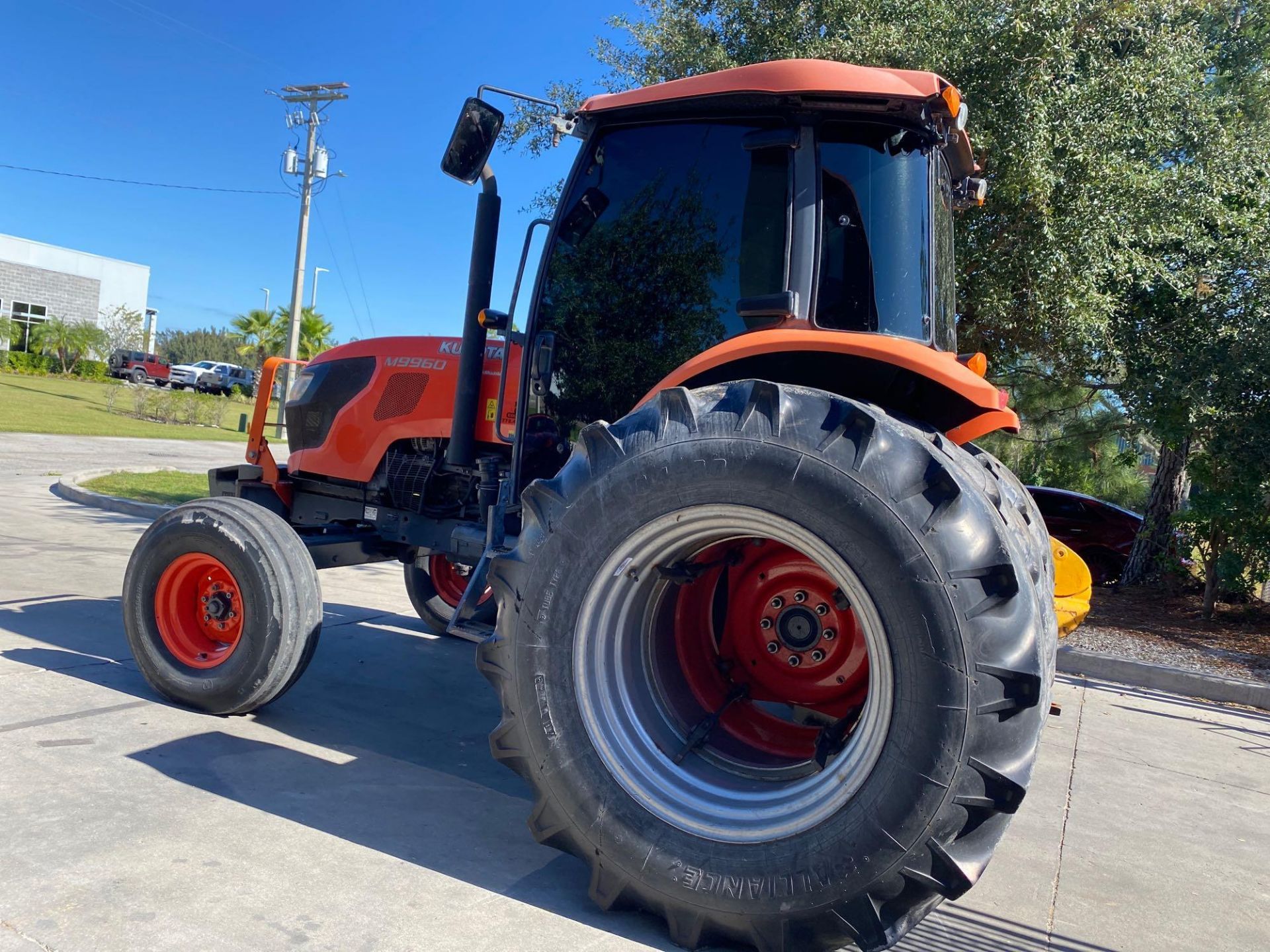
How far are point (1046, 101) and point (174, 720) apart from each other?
839 centimetres

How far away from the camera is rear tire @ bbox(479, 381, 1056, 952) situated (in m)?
2.42

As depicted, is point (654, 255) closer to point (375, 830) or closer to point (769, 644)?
point (769, 644)

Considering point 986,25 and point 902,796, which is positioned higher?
point 986,25

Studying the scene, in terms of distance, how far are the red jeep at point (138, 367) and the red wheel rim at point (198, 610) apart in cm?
5112

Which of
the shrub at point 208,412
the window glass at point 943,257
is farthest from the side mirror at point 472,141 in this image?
the shrub at point 208,412

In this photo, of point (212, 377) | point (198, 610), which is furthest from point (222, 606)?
point (212, 377)

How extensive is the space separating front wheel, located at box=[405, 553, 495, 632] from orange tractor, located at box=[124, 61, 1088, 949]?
1.62 m

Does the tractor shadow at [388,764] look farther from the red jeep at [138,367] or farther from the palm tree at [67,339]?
the red jeep at [138,367]

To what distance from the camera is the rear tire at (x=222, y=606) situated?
165 inches

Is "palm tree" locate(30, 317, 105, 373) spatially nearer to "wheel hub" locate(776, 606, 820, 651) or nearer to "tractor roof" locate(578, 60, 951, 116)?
"tractor roof" locate(578, 60, 951, 116)

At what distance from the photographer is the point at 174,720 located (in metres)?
4.26

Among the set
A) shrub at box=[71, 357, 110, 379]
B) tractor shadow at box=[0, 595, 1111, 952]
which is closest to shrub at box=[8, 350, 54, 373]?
shrub at box=[71, 357, 110, 379]

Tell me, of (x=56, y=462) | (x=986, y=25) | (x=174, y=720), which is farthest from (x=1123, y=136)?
(x=56, y=462)

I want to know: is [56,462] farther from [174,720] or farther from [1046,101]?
[1046,101]
